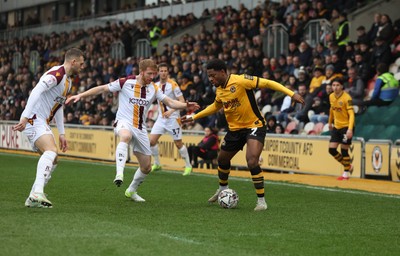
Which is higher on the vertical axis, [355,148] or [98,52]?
[98,52]

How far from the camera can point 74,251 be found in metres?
7.96

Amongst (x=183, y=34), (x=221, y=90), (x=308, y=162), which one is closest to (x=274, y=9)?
(x=183, y=34)

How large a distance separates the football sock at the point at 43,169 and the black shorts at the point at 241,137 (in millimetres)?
2672

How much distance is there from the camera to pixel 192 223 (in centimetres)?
1028

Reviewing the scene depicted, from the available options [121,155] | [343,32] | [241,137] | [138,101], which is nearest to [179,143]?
[138,101]

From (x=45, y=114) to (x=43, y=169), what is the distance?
2.85ft

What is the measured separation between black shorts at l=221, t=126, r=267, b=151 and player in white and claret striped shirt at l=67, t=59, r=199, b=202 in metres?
0.87

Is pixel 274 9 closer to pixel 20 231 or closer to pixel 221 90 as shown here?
pixel 221 90

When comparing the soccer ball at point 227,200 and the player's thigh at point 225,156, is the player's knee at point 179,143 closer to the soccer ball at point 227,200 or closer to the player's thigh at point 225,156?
the player's thigh at point 225,156

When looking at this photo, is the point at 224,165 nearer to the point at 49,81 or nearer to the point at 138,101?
the point at 138,101

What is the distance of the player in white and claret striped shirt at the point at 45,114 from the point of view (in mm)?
11305

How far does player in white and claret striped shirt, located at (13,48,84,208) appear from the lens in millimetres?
11305

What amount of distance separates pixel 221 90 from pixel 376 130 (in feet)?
32.9

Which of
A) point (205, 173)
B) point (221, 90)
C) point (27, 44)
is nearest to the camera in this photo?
point (221, 90)
